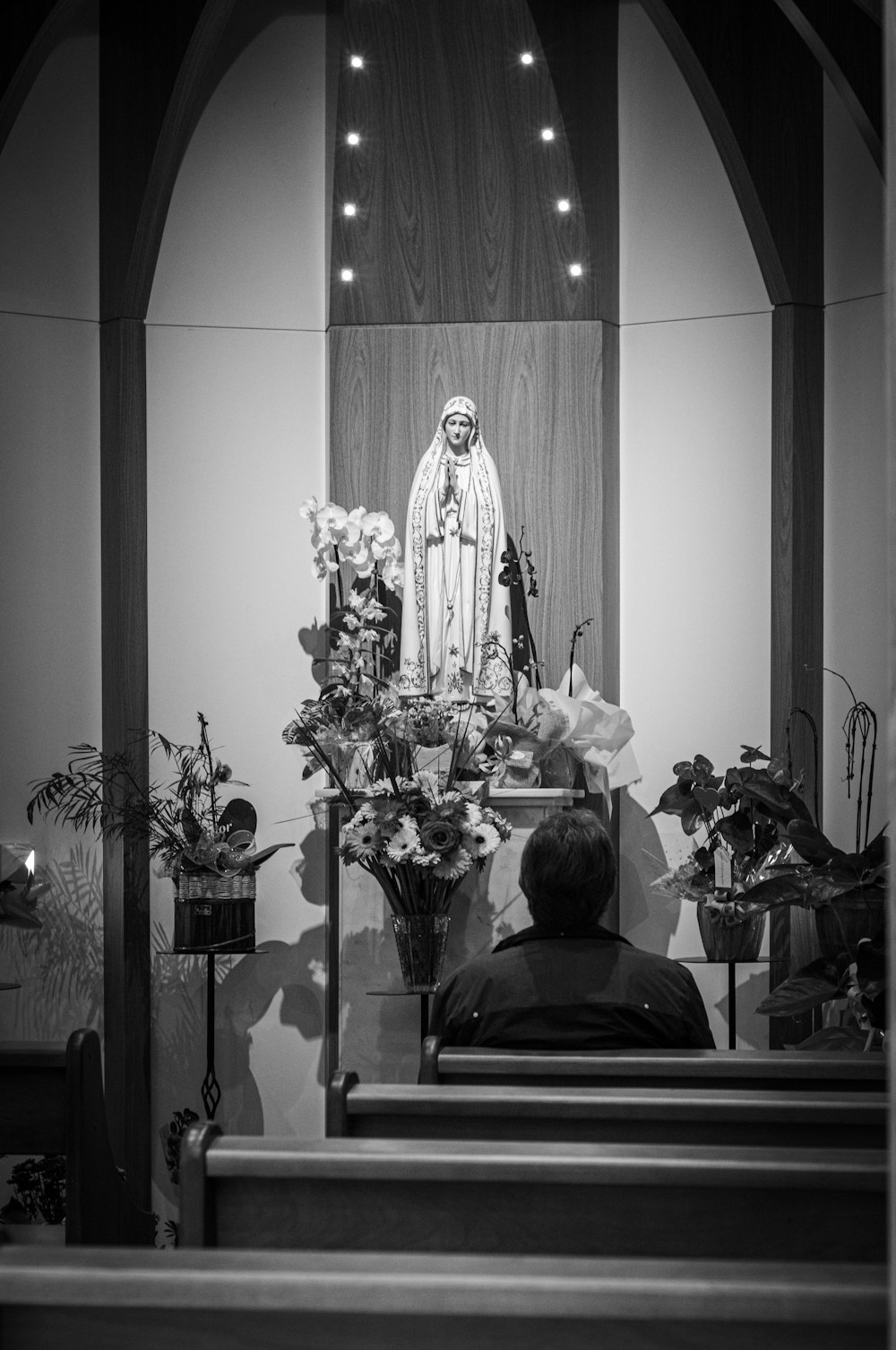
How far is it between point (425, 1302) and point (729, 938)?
3.75m

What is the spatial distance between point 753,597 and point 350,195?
2371 millimetres

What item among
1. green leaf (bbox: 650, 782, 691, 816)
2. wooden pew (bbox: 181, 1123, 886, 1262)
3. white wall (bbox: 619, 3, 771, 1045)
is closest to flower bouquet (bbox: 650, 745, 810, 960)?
green leaf (bbox: 650, 782, 691, 816)

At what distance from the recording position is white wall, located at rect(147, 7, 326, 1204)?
19.0 ft

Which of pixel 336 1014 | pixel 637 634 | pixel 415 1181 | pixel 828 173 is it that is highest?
pixel 828 173

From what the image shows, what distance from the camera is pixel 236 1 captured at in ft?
19.8

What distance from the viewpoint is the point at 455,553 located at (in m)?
5.62

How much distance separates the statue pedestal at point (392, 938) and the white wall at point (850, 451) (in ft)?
3.74

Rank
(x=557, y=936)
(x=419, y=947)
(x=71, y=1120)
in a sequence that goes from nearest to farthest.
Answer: (x=71, y=1120), (x=557, y=936), (x=419, y=947)

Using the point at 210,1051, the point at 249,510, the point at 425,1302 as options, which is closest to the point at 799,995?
the point at 210,1051

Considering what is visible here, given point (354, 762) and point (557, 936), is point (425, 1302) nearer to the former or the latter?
point (557, 936)

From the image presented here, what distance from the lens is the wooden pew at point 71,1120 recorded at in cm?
302

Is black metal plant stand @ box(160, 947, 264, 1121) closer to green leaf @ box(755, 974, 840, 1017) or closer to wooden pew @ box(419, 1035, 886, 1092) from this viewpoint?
green leaf @ box(755, 974, 840, 1017)

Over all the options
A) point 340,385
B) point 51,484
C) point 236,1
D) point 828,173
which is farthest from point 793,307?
point 51,484

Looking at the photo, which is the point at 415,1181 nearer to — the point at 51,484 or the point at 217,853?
the point at 217,853
